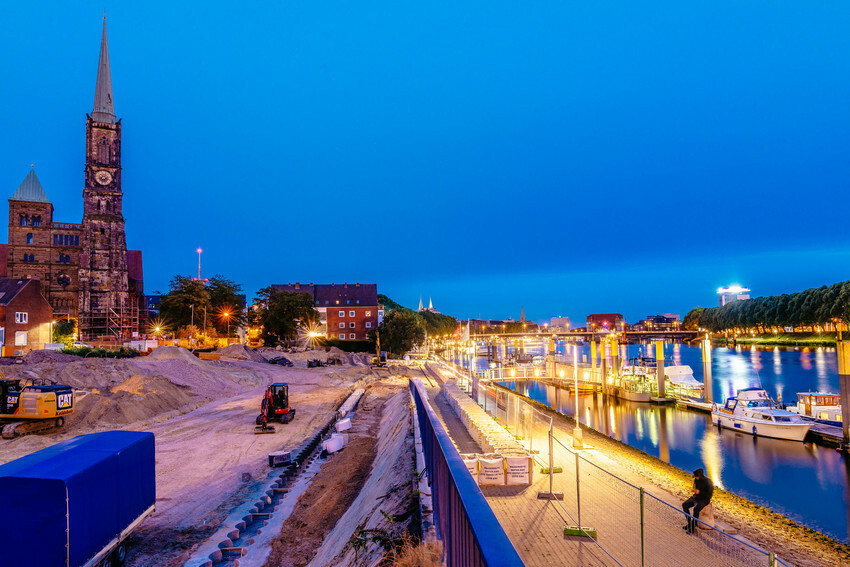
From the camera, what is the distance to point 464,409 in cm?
2353

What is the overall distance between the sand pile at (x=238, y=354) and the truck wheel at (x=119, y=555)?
5579 cm

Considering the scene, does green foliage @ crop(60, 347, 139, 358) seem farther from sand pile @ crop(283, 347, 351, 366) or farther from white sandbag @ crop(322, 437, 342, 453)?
white sandbag @ crop(322, 437, 342, 453)

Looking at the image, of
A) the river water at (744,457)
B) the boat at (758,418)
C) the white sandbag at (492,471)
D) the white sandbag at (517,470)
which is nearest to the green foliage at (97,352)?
the river water at (744,457)

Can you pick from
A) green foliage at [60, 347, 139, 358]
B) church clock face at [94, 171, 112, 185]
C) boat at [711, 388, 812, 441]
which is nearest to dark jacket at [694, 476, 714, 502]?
boat at [711, 388, 812, 441]

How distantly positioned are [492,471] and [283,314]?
246 ft

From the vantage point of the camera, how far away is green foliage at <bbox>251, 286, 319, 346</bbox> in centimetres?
8344

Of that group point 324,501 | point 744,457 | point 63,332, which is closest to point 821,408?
point 744,457

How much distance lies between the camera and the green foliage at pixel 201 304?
7606 centimetres

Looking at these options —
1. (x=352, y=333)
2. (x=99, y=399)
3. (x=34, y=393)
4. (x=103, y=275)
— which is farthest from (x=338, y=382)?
(x=352, y=333)

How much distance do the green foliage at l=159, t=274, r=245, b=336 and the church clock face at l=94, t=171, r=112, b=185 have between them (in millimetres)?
22353

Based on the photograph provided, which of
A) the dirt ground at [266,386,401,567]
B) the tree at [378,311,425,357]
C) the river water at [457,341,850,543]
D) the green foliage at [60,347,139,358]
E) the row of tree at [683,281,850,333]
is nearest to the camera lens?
the dirt ground at [266,386,401,567]

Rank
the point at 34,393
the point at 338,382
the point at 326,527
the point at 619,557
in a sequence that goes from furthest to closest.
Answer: the point at 338,382
the point at 34,393
the point at 326,527
the point at 619,557

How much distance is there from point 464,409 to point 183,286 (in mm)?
68397

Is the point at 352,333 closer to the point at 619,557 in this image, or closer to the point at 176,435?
the point at 176,435
